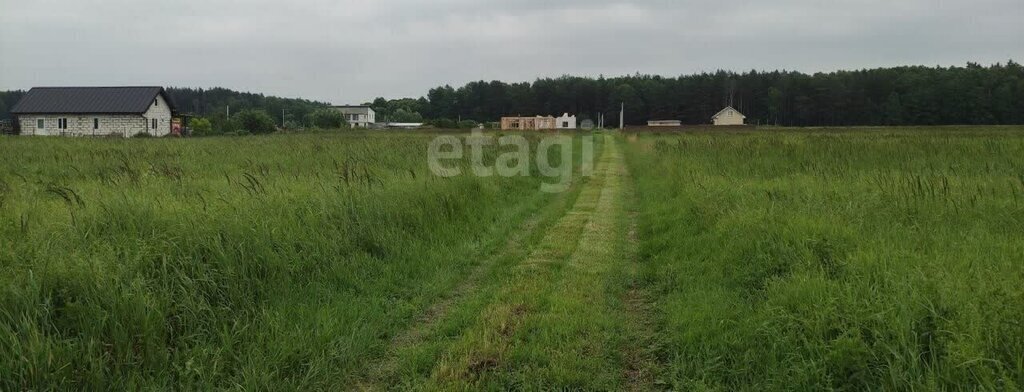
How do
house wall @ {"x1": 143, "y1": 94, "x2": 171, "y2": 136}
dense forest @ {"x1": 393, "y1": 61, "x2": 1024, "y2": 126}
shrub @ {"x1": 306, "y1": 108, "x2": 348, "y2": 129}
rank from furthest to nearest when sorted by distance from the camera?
1. dense forest @ {"x1": 393, "y1": 61, "x2": 1024, "y2": 126}
2. shrub @ {"x1": 306, "y1": 108, "x2": 348, "y2": 129}
3. house wall @ {"x1": 143, "y1": 94, "x2": 171, "y2": 136}

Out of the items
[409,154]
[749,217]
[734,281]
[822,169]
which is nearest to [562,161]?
[409,154]

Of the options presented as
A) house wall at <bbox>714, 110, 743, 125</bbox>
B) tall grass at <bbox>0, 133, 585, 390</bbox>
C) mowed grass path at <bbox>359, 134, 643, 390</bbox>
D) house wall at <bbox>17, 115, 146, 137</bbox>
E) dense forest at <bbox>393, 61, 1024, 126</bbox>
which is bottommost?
→ mowed grass path at <bbox>359, 134, 643, 390</bbox>

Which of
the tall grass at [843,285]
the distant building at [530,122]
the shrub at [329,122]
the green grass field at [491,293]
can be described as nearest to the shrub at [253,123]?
the shrub at [329,122]

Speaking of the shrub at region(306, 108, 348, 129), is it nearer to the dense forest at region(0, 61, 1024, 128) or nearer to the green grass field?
the dense forest at region(0, 61, 1024, 128)

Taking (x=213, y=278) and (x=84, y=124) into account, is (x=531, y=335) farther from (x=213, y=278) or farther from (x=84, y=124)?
(x=84, y=124)

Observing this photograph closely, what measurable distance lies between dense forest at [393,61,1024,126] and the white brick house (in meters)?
70.1

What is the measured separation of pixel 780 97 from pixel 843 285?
109706mm

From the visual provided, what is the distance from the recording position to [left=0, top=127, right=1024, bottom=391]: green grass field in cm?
341

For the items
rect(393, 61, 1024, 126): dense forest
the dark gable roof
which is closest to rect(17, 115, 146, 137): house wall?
the dark gable roof

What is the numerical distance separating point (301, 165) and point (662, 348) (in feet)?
32.8

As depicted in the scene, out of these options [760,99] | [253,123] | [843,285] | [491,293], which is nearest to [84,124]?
[253,123]

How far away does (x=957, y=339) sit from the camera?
3.19 metres

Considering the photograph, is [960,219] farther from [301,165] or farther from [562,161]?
[562,161]

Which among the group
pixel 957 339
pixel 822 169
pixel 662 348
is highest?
pixel 822 169
